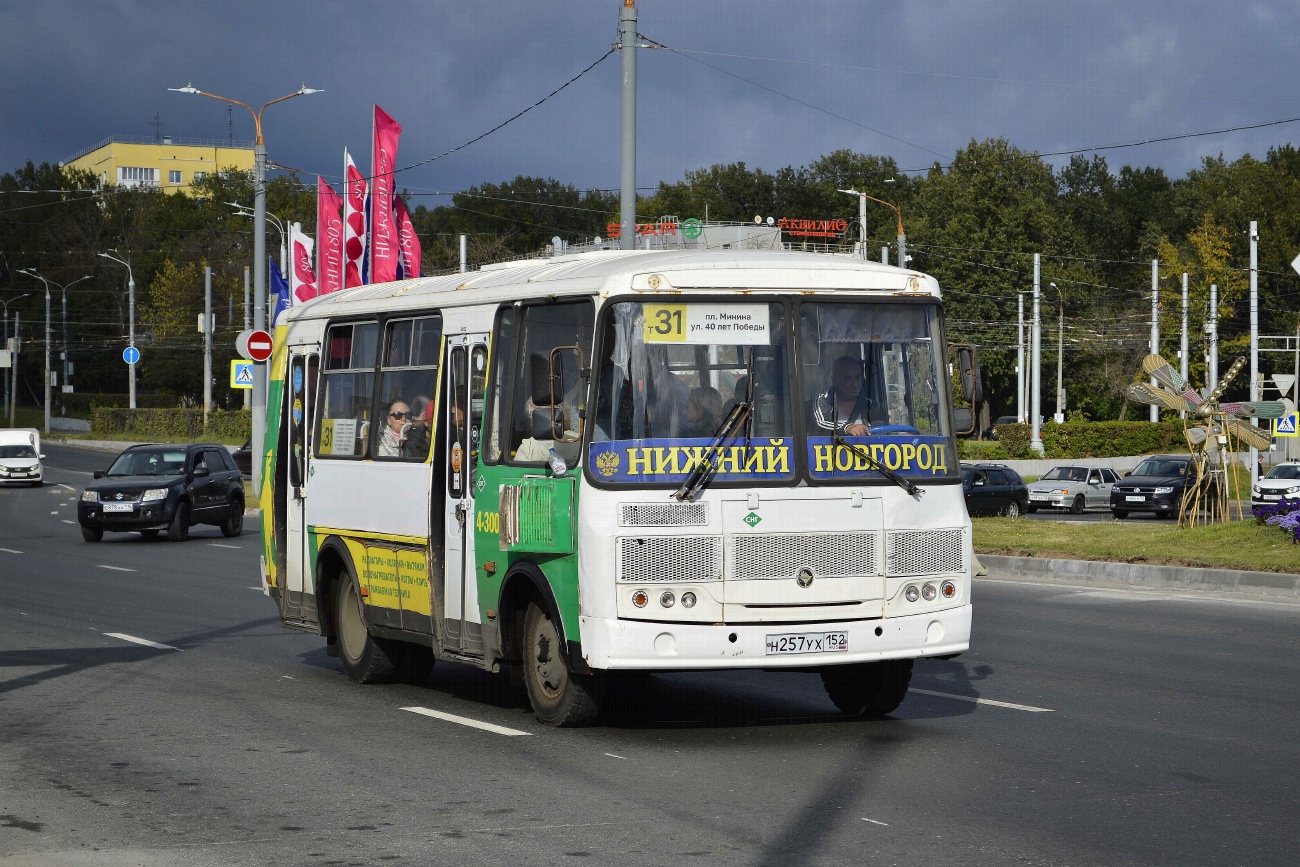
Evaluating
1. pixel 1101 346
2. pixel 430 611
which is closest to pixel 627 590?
pixel 430 611

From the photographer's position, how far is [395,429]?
11.8 metres

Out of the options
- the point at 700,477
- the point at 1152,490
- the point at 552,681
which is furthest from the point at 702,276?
the point at 1152,490

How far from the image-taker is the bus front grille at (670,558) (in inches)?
363

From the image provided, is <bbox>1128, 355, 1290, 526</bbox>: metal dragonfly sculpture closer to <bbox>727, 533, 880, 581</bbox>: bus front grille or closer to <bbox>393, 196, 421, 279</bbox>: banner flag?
<bbox>393, 196, 421, 279</bbox>: banner flag

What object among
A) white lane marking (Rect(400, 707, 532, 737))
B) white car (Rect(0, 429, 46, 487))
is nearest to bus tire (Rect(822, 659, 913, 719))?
white lane marking (Rect(400, 707, 532, 737))

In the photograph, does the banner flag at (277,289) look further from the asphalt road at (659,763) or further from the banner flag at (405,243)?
the asphalt road at (659,763)

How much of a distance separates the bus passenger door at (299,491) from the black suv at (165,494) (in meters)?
17.0

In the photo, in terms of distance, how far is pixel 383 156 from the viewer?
36438 mm

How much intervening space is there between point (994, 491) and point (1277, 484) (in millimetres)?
7328

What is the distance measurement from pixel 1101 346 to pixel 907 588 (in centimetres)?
9067

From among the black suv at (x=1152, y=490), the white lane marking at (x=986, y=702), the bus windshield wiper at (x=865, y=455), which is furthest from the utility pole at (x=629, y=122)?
the black suv at (x=1152, y=490)

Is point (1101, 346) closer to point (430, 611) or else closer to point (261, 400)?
point (261, 400)

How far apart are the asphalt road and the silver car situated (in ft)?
114

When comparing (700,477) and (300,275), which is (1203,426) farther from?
(300,275)
